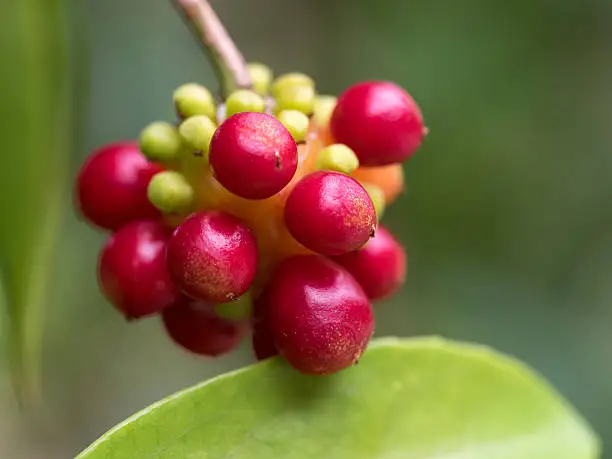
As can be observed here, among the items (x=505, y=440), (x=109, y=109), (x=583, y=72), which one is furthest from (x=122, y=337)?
(x=505, y=440)

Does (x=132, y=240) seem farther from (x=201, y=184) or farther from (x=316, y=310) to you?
(x=316, y=310)

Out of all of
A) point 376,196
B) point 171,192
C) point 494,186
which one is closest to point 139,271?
point 171,192

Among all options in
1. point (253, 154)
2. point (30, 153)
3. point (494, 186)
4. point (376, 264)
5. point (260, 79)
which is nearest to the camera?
point (253, 154)

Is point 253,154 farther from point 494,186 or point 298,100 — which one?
point 494,186

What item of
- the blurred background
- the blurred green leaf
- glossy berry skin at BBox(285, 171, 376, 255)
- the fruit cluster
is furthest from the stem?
the blurred background

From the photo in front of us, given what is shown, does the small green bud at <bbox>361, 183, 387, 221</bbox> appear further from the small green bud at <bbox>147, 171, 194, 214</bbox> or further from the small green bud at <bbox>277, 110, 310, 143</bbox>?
the small green bud at <bbox>147, 171, 194, 214</bbox>

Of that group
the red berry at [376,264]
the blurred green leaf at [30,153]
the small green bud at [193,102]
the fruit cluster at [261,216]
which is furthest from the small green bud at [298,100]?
A: the blurred green leaf at [30,153]
